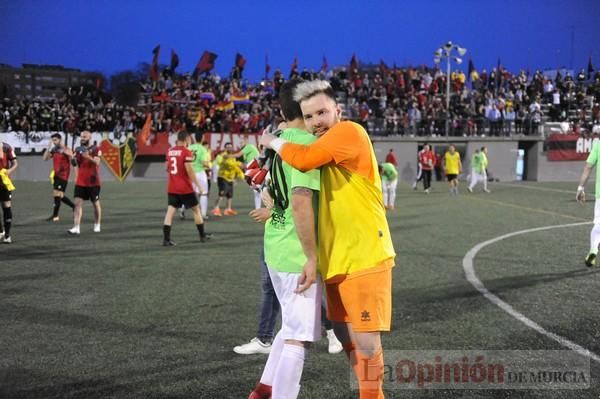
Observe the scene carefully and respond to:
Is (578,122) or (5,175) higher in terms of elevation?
(578,122)

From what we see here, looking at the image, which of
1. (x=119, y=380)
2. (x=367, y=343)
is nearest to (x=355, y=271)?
(x=367, y=343)

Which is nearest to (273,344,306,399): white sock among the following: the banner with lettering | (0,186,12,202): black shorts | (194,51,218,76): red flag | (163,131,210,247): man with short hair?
(163,131,210,247): man with short hair

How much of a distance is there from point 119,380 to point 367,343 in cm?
212

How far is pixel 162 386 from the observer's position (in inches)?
155

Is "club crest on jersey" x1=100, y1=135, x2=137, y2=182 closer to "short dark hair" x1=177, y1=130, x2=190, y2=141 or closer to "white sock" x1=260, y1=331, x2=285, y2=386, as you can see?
"short dark hair" x1=177, y1=130, x2=190, y2=141

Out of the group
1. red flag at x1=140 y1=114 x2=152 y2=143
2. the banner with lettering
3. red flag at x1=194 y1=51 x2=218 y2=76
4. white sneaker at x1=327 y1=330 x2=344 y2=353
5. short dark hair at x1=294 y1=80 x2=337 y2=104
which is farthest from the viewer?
red flag at x1=194 y1=51 x2=218 y2=76

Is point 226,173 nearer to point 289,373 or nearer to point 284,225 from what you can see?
point 284,225

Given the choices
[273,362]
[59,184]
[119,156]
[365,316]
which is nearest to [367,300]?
[365,316]

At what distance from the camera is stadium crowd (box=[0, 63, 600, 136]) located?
3422 centimetres

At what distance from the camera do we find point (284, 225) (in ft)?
10.7

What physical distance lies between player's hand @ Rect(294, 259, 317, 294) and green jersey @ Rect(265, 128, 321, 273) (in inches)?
5.9

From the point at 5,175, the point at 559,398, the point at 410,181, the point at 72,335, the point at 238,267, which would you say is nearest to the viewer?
the point at 559,398

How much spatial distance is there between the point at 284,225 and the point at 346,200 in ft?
1.66

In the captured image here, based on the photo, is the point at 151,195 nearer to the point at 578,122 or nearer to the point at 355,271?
the point at 355,271
